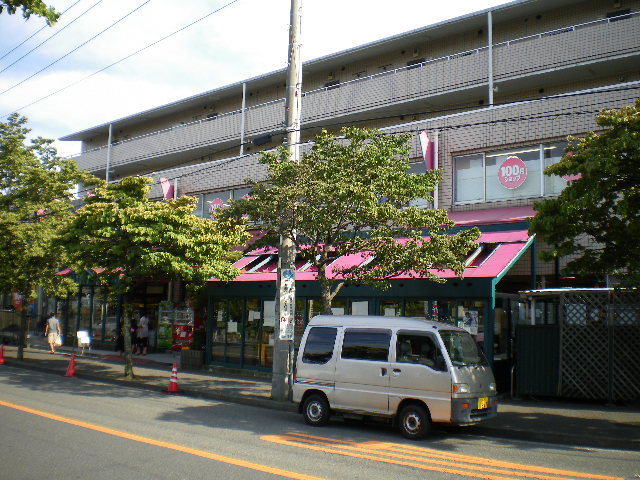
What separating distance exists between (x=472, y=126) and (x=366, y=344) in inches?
377

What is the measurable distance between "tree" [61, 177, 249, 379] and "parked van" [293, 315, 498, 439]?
5.09m

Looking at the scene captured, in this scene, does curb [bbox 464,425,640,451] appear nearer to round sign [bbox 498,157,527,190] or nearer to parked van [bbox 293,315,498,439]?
parked van [bbox 293,315,498,439]

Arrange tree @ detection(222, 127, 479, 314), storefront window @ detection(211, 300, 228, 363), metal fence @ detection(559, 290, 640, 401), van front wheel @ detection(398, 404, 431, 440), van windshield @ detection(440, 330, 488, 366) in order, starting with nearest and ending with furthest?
van front wheel @ detection(398, 404, 431, 440) → van windshield @ detection(440, 330, 488, 366) → tree @ detection(222, 127, 479, 314) → metal fence @ detection(559, 290, 640, 401) → storefront window @ detection(211, 300, 228, 363)

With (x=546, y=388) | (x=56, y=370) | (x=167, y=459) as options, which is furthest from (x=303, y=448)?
(x=56, y=370)

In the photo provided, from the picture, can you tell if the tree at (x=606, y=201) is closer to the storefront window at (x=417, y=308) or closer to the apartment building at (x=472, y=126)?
the apartment building at (x=472, y=126)

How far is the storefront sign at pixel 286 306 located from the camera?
45.3ft

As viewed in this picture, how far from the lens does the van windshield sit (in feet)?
33.5

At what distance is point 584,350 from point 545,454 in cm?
526

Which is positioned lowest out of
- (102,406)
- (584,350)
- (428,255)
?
(102,406)

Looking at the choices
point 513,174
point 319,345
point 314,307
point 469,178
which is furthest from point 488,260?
point 314,307

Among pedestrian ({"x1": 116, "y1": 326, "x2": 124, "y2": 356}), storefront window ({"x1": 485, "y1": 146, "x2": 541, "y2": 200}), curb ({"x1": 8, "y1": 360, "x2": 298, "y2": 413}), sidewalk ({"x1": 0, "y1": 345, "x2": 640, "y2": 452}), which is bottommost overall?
curb ({"x1": 8, "y1": 360, "x2": 298, "y2": 413})

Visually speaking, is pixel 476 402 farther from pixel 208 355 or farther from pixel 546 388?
pixel 208 355

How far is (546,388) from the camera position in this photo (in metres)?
14.0

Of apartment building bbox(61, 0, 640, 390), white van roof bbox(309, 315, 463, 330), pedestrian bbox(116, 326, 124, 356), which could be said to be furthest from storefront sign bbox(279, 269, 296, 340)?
pedestrian bbox(116, 326, 124, 356)
